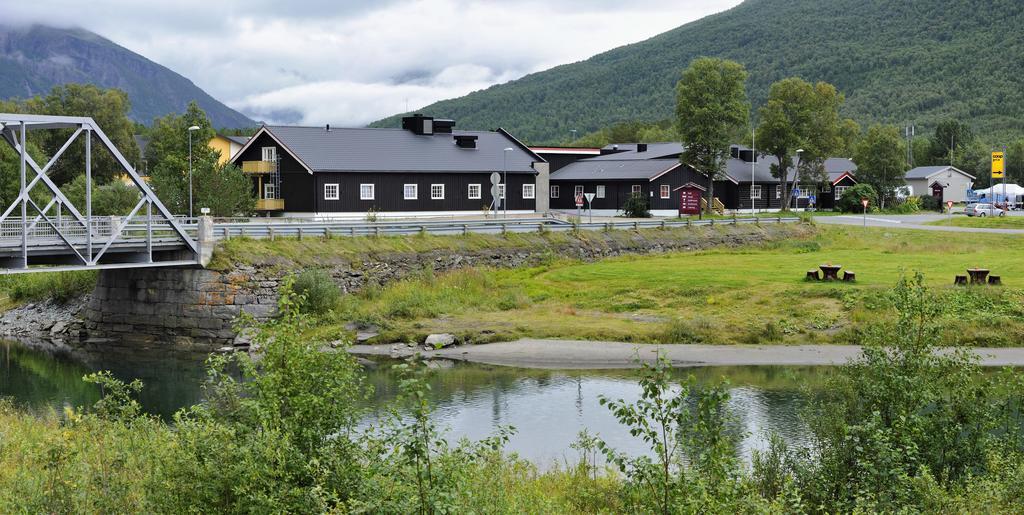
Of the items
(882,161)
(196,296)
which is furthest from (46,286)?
(882,161)

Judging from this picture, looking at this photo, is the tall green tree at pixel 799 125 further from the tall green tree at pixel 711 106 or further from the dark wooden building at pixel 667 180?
the tall green tree at pixel 711 106

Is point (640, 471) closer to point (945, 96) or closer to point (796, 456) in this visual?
point (796, 456)

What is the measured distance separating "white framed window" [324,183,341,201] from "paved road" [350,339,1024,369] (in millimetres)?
26800

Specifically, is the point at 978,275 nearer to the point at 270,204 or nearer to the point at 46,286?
the point at 46,286

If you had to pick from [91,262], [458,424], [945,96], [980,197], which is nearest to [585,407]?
[458,424]

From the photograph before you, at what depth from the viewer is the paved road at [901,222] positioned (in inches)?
2608

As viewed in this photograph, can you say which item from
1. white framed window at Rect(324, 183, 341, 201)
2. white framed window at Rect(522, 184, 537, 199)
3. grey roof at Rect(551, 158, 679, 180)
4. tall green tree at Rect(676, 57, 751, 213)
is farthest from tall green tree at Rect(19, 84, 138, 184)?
tall green tree at Rect(676, 57, 751, 213)

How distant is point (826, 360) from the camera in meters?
33.3

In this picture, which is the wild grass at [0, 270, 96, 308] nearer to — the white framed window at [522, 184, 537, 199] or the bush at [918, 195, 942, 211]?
the white framed window at [522, 184, 537, 199]

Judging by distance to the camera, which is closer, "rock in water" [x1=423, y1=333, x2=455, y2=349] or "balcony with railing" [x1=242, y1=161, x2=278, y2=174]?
"rock in water" [x1=423, y1=333, x2=455, y2=349]

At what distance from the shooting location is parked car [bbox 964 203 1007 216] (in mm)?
82688

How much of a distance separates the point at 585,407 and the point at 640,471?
14.3m

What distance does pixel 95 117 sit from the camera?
334ft

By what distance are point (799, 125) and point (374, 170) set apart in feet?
128
